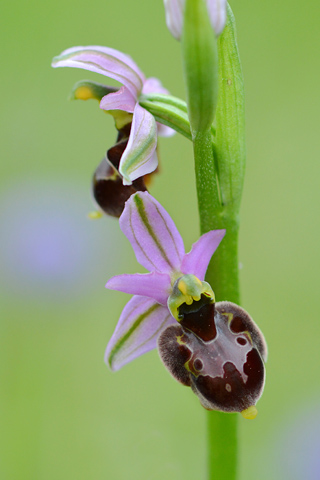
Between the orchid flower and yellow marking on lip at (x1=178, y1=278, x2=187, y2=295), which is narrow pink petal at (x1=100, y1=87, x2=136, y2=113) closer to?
the orchid flower

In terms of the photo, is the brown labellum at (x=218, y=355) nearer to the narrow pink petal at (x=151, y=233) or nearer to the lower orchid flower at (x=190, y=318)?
the lower orchid flower at (x=190, y=318)

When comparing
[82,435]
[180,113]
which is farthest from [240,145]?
[82,435]

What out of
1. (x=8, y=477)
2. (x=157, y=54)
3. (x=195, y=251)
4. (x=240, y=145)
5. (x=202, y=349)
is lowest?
(x=8, y=477)

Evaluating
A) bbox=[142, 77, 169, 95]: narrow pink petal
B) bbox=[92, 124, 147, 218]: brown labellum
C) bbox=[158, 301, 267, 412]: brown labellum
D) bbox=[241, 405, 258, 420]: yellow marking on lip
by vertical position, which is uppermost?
bbox=[142, 77, 169, 95]: narrow pink petal

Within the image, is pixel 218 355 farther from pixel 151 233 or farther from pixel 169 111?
pixel 169 111

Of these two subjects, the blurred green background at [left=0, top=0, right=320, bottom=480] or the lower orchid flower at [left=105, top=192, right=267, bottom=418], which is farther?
the blurred green background at [left=0, top=0, right=320, bottom=480]

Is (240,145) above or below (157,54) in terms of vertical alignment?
below

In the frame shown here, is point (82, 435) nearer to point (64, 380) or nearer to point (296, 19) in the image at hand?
point (64, 380)

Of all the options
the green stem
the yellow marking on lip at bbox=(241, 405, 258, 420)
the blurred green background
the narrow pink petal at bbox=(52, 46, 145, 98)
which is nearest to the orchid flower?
the green stem
